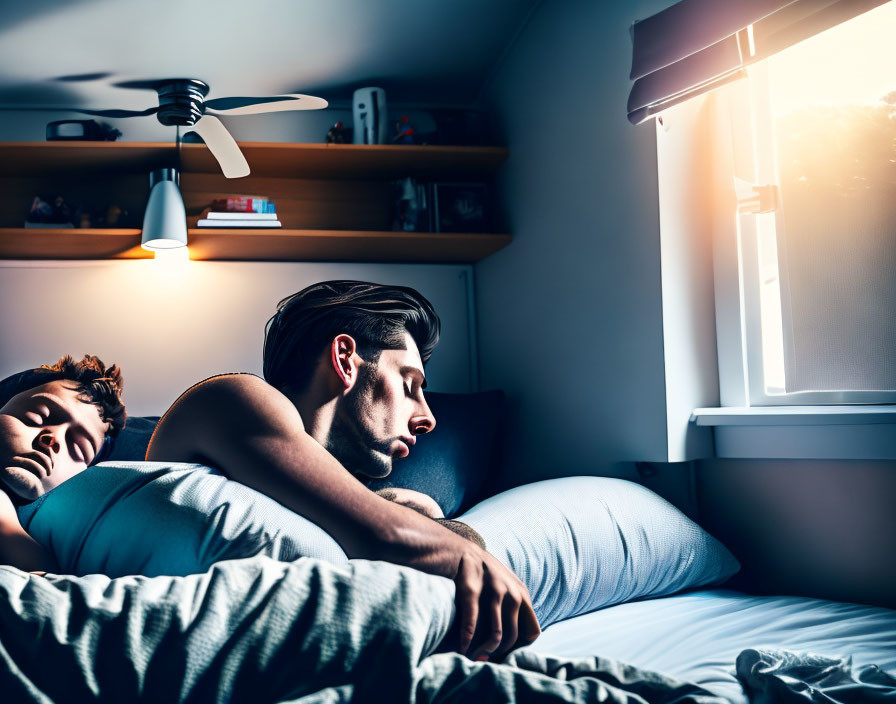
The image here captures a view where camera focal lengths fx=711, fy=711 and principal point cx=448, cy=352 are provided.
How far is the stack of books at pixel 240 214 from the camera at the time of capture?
249 centimetres

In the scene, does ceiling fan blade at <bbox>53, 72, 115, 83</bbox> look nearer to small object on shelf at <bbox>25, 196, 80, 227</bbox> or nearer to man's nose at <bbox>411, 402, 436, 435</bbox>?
small object on shelf at <bbox>25, 196, 80, 227</bbox>

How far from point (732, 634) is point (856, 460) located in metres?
0.52

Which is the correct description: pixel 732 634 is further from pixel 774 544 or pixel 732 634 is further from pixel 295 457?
pixel 295 457

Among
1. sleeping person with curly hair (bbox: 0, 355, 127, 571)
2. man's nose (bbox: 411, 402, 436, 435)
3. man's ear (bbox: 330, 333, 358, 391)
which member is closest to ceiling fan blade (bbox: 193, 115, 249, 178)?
sleeping person with curly hair (bbox: 0, 355, 127, 571)

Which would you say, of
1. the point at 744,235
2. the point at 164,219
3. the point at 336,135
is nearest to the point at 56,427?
the point at 164,219

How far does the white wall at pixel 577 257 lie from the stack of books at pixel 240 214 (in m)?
0.89

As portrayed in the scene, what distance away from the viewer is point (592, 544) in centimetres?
123

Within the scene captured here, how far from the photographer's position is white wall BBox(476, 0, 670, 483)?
182cm

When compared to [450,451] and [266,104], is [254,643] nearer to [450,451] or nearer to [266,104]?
[450,451]

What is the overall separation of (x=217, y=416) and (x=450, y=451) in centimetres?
130

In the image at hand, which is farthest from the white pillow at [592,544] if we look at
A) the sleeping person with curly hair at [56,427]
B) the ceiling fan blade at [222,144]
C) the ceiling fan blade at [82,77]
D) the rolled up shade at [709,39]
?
the ceiling fan blade at [82,77]

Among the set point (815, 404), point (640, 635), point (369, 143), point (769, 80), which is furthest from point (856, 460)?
point (369, 143)

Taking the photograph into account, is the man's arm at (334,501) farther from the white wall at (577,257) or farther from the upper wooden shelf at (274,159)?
the upper wooden shelf at (274,159)

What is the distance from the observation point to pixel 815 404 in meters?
1.53
